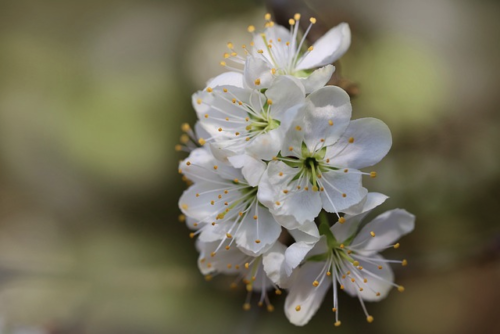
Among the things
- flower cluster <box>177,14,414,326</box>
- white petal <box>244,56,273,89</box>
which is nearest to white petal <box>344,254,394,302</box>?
flower cluster <box>177,14,414,326</box>

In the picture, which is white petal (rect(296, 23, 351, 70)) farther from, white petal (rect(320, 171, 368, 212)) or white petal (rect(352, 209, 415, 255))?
white petal (rect(352, 209, 415, 255))

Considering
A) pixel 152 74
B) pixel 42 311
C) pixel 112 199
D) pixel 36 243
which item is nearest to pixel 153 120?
pixel 152 74

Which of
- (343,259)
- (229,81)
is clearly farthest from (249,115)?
(343,259)

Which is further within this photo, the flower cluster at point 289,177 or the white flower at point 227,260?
the white flower at point 227,260

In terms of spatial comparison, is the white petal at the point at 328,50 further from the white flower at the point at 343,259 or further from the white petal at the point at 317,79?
the white flower at the point at 343,259

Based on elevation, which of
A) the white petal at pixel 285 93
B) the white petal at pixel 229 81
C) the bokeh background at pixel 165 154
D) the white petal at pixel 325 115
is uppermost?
the white petal at pixel 229 81

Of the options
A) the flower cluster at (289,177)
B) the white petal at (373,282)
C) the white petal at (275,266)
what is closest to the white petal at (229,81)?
the flower cluster at (289,177)

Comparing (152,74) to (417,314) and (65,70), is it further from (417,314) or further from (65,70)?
(417,314)
